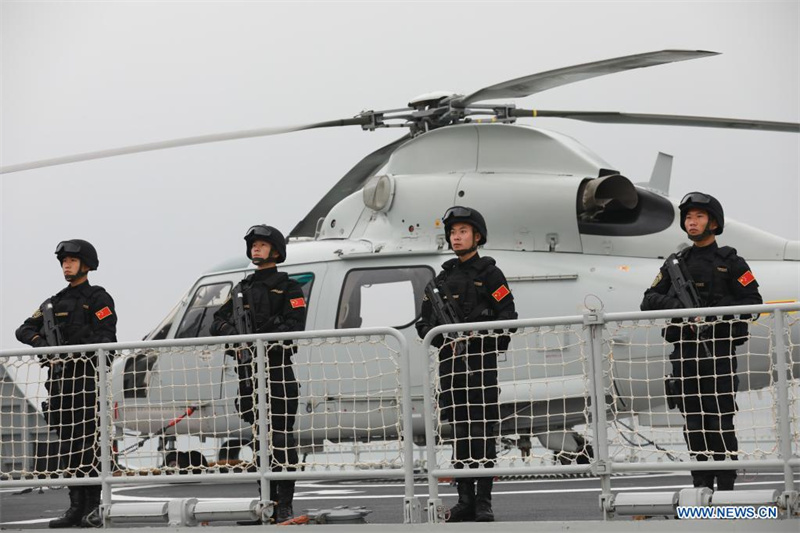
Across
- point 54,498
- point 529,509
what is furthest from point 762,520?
point 54,498

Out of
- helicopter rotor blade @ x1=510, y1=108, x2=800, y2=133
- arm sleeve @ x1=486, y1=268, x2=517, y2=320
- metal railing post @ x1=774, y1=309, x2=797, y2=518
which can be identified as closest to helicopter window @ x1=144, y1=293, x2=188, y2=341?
helicopter rotor blade @ x1=510, y1=108, x2=800, y2=133

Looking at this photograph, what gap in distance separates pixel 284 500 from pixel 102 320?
6.41 ft

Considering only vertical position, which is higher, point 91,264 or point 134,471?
point 91,264

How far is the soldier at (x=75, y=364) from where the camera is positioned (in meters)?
7.00

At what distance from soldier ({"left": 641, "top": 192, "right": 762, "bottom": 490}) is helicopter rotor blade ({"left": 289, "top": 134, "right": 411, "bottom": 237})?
502 cm

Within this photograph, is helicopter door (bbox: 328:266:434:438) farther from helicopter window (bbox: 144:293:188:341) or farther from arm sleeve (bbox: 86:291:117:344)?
arm sleeve (bbox: 86:291:117:344)

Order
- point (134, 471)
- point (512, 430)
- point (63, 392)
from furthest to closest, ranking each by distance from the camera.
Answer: point (512, 430) → point (63, 392) → point (134, 471)

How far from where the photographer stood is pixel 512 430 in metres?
9.21

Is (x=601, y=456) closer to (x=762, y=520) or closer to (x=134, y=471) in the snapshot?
(x=762, y=520)

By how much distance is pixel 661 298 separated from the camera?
21.5 ft

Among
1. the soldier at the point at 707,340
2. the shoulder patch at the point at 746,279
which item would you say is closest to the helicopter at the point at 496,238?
the soldier at the point at 707,340

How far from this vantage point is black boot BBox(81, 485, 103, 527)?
6.88m

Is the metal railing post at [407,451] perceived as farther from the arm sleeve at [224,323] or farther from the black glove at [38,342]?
the black glove at [38,342]

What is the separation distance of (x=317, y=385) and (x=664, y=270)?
4.10m
